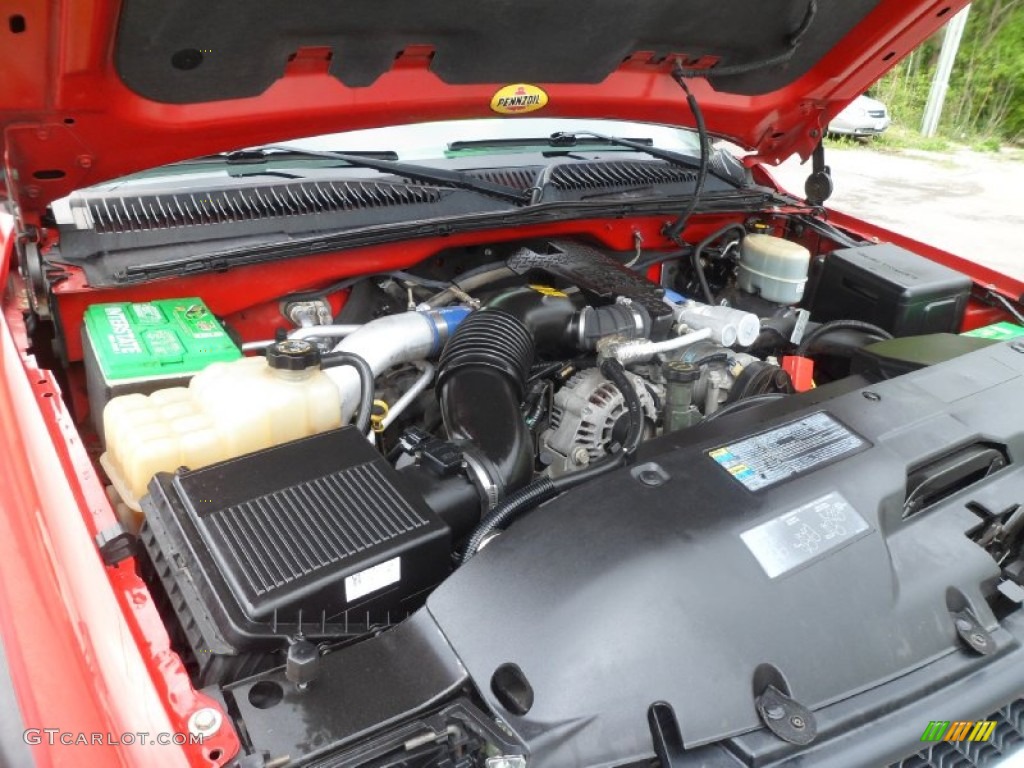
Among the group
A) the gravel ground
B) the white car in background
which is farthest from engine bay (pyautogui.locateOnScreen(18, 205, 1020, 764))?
the white car in background

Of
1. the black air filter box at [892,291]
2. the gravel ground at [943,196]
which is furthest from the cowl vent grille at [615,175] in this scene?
the gravel ground at [943,196]

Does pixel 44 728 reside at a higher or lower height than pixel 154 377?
lower

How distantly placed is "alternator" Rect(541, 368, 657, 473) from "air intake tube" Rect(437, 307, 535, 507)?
0.11m

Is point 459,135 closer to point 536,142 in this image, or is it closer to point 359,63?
point 536,142

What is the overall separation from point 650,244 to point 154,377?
1.36m

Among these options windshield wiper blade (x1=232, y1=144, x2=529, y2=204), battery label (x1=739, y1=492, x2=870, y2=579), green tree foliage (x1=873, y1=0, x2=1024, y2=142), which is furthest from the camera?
green tree foliage (x1=873, y1=0, x2=1024, y2=142)

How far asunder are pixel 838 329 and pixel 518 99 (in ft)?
3.24

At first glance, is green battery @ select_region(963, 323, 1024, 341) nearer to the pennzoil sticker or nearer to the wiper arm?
the wiper arm

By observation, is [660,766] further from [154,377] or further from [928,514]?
[154,377]

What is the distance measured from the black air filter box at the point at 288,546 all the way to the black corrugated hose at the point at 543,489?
0.31 ft

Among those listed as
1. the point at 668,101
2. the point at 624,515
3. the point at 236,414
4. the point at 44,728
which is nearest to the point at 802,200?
the point at 668,101

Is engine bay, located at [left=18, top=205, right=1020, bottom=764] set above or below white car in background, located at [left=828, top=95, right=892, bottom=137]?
above

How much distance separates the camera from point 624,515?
40.5 inches

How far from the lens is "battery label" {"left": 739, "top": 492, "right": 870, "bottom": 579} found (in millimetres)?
1011
